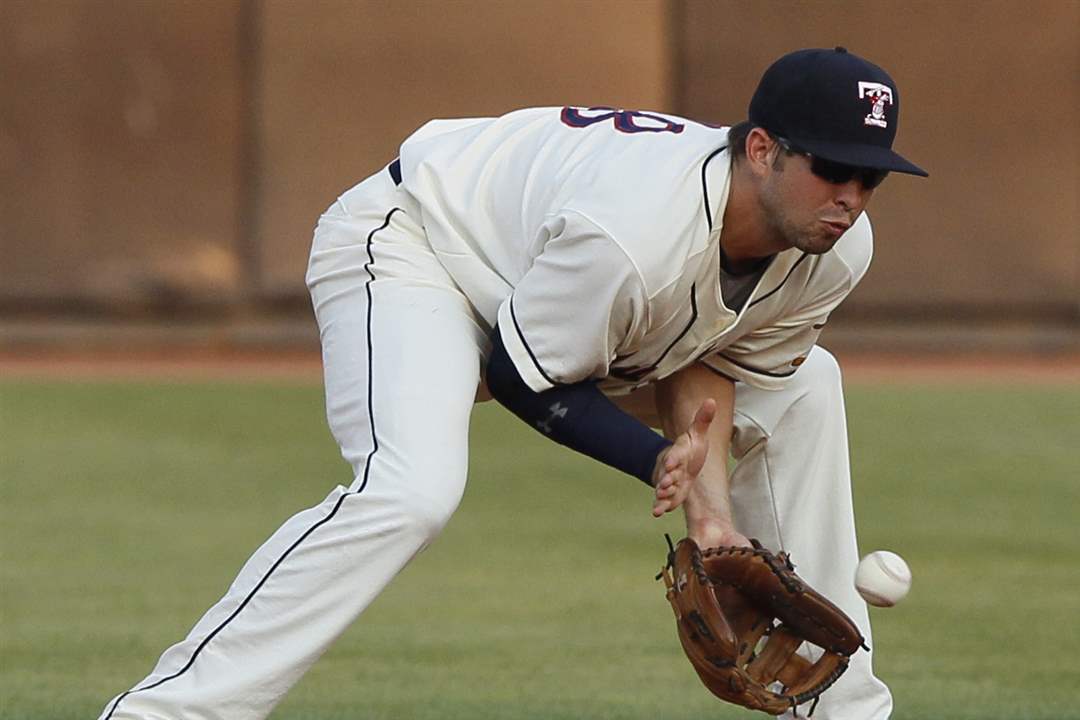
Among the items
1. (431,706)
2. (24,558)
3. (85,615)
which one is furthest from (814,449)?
(24,558)

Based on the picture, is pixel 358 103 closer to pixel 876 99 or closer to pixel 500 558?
pixel 500 558

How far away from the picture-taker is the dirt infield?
12469 mm

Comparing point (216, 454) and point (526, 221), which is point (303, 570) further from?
point (216, 454)

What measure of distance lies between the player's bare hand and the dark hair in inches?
21.5

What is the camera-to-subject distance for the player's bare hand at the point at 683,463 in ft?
12.2

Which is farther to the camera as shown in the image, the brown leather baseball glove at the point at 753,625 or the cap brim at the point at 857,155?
the brown leather baseball glove at the point at 753,625

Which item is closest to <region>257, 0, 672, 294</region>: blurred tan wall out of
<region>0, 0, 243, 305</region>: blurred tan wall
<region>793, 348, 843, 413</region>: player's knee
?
<region>0, 0, 243, 305</region>: blurred tan wall

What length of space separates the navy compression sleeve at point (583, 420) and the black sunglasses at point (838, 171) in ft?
1.97

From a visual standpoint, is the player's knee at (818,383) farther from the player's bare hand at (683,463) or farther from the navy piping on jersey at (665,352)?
the player's bare hand at (683,463)

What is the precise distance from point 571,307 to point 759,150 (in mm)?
482

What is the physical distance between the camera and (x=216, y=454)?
9.63 meters

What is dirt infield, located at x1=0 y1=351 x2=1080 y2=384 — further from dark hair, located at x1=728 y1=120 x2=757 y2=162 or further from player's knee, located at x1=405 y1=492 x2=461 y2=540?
player's knee, located at x1=405 y1=492 x2=461 y2=540

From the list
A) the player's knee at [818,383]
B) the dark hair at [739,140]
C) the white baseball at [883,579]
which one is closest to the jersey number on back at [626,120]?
the dark hair at [739,140]

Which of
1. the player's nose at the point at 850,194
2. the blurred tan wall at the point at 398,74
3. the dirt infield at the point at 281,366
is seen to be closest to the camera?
→ the player's nose at the point at 850,194
